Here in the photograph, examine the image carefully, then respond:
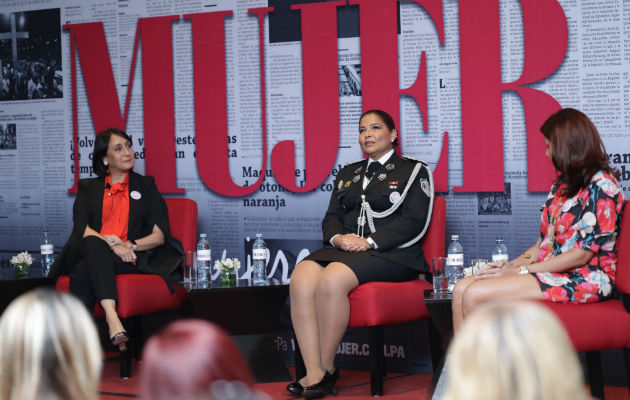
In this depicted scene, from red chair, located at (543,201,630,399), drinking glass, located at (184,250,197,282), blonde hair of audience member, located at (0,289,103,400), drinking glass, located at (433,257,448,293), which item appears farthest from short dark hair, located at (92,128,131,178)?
blonde hair of audience member, located at (0,289,103,400)

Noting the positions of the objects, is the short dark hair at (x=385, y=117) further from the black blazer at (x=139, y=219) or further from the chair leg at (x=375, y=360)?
the black blazer at (x=139, y=219)

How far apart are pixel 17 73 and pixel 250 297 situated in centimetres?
265

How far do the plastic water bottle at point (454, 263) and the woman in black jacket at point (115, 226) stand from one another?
5.60 ft

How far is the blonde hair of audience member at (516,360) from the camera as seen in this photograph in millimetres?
984

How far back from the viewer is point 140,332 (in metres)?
5.20

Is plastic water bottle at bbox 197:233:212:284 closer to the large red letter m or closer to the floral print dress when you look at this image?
the large red letter m

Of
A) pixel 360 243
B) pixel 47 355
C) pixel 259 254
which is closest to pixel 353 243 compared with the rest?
pixel 360 243

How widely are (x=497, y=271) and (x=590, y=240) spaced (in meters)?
0.43

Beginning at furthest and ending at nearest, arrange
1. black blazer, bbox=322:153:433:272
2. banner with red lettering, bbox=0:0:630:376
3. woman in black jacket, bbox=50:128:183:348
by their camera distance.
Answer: woman in black jacket, bbox=50:128:183:348 → banner with red lettering, bbox=0:0:630:376 → black blazer, bbox=322:153:433:272

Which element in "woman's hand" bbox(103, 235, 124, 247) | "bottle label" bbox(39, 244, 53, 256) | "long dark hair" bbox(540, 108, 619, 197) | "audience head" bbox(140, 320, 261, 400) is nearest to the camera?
"audience head" bbox(140, 320, 261, 400)

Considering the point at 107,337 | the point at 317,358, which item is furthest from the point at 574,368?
the point at 107,337

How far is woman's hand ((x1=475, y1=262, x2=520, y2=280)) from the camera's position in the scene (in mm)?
3561

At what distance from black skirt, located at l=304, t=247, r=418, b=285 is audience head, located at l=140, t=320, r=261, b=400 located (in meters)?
3.16

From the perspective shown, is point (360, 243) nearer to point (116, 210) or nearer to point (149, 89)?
point (116, 210)
